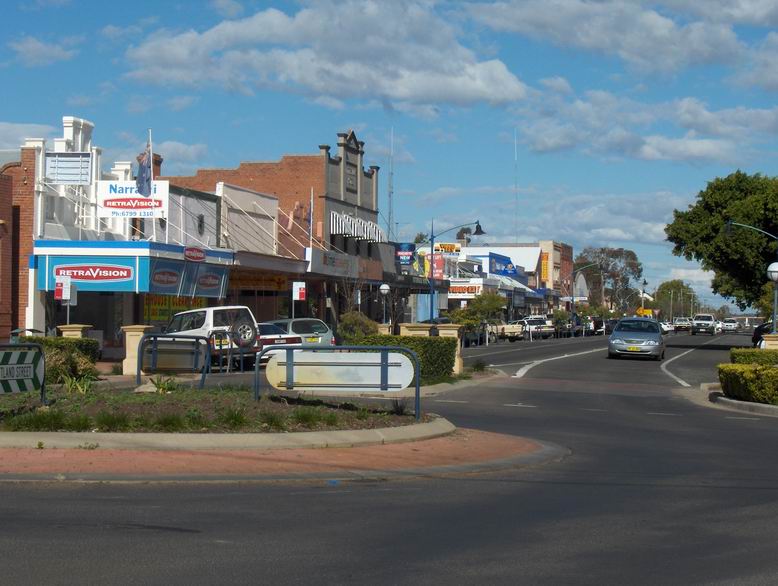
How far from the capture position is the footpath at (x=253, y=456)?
10.8 meters

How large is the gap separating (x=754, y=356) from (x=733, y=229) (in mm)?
31200

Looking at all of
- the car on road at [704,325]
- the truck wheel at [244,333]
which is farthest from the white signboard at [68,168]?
the car on road at [704,325]

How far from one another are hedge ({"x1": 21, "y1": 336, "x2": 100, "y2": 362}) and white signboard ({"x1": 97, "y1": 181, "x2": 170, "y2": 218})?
9711 mm

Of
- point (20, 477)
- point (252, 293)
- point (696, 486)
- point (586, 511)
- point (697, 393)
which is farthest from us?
point (252, 293)

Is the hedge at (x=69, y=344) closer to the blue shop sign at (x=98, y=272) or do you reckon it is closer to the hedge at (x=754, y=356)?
the blue shop sign at (x=98, y=272)

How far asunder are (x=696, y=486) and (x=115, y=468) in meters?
5.92

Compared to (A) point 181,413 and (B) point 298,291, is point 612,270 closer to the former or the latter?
(B) point 298,291

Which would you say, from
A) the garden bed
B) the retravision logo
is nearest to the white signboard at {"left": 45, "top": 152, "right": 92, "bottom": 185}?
the retravision logo

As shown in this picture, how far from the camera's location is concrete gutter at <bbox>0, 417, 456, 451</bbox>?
11938mm

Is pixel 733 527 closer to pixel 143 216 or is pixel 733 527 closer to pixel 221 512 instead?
pixel 221 512

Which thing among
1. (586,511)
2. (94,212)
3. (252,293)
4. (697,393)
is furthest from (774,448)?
(252,293)

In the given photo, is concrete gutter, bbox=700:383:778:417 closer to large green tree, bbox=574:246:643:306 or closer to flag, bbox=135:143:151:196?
flag, bbox=135:143:151:196

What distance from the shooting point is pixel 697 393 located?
2647cm

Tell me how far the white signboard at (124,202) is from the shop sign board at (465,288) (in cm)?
4629
